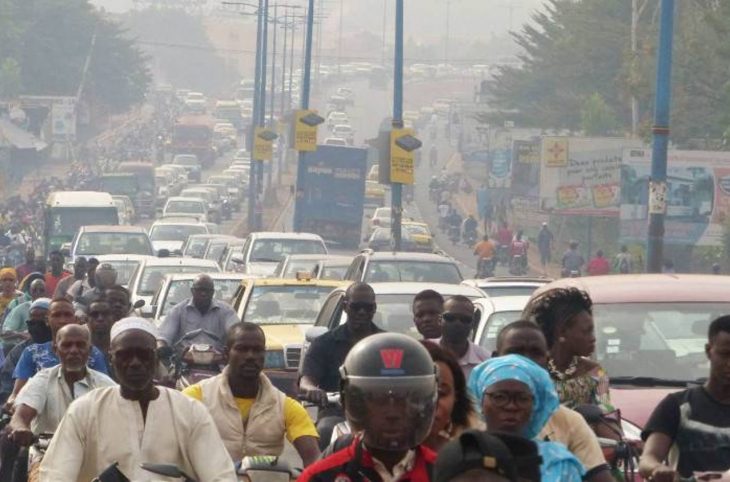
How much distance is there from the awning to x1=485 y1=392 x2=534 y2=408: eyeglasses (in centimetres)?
8257

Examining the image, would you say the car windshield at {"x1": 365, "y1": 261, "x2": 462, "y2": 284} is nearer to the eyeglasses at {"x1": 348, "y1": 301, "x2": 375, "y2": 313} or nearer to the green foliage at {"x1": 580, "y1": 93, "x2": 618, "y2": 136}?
the eyeglasses at {"x1": 348, "y1": 301, "x2": 375, "y2": 313}

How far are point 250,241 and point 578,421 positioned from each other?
1096 inches

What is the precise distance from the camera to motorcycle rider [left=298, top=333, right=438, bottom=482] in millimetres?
5031

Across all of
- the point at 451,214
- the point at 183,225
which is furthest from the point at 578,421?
the point at 451,214

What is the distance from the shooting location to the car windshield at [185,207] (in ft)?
229

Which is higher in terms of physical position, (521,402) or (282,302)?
(521,402)

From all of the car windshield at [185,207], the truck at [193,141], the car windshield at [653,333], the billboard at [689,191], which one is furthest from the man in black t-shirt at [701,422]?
the truck at [193,141]

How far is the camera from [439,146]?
146 m

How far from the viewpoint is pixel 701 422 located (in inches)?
284

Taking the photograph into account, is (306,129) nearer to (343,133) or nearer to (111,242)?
(111,242)

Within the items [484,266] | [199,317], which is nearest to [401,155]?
[484,266]

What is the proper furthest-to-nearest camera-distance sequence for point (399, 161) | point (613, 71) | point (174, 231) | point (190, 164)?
point (190, 164)
point (613, 71)
point (174, 231)
point (399, 161)

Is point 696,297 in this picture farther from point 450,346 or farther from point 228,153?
point 228,153

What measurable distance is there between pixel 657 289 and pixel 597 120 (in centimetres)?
5596
